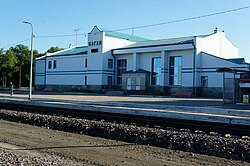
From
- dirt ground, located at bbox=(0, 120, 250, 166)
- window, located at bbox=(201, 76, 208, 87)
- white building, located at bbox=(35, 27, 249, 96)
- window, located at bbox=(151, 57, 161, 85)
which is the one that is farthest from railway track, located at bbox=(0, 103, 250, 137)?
window, located at bbox=(151, 57, 161, 85)

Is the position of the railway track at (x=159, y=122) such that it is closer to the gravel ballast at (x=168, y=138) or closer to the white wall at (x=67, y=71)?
the gravel ballast at (x=168, y=138)

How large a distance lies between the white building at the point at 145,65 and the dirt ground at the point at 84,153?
39135mm

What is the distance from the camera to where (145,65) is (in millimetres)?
58969

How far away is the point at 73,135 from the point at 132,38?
58.6 m

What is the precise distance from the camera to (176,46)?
173 feet

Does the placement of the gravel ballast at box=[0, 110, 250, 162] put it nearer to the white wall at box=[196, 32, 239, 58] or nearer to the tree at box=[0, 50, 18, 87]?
the white wall at box=[196, 32, 239, 58]

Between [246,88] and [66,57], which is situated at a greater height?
[66,57]

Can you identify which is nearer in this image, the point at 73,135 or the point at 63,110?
the point at 73,135

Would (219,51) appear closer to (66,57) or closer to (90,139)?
(66,57)

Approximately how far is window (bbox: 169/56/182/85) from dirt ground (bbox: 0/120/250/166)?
4261 centimetres

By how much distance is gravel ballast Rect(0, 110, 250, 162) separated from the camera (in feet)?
33.2

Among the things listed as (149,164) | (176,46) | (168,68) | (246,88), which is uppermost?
(176,46)

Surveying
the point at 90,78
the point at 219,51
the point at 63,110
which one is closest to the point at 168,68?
the point at 219,51

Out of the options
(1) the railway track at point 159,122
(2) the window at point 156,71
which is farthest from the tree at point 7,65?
(1) the railway track at point 159,122
